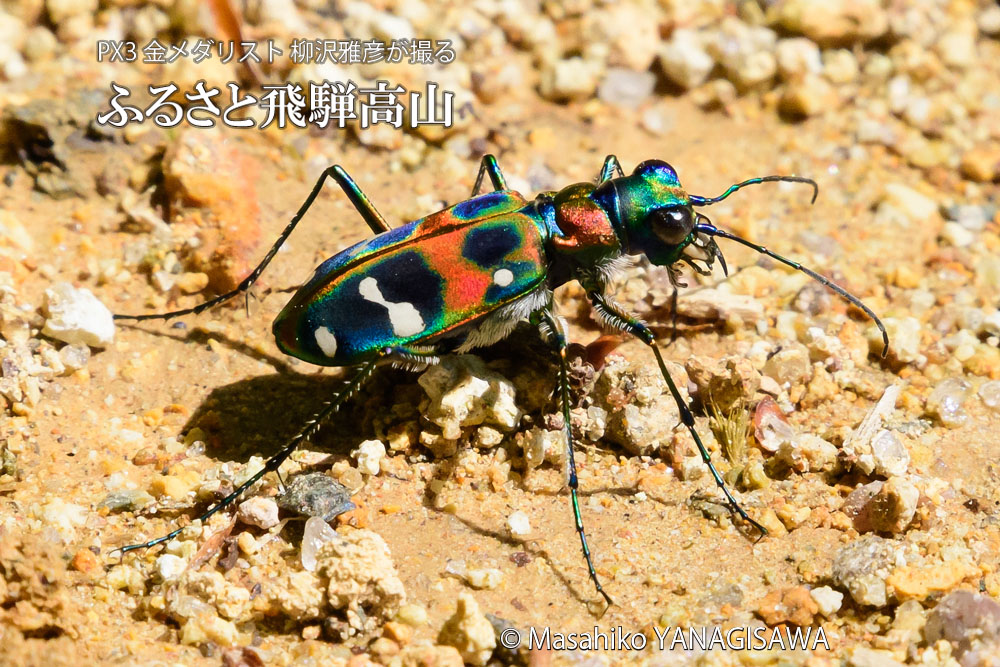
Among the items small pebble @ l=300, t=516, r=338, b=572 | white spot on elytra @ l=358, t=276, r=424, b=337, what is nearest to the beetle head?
white spot on elytra @ l=358, t=276, r=424, b=337

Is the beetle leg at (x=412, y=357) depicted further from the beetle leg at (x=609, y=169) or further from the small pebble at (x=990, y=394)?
the small pebble at (x=990, y=394)

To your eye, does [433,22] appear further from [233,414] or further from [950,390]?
[950,390]

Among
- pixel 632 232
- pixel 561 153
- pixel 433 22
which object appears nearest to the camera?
pixel 632 232

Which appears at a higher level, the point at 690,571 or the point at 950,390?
the point at 950,390

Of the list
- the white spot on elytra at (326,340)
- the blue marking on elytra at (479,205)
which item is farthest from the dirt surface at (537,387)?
the blue marking on elytra at (479,205)

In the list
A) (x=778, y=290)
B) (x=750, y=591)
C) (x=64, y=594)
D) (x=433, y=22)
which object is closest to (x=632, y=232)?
(x=778, y=290)

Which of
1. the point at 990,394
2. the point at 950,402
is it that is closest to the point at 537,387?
the point at 950,402
